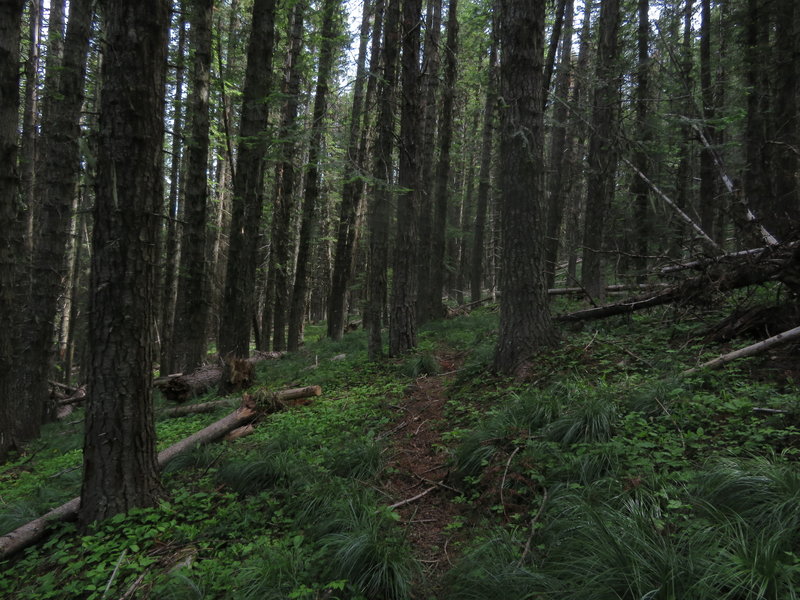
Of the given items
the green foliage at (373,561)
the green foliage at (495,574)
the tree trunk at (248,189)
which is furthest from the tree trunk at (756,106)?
the green foliage at (373,561)

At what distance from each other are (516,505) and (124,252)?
3756mm

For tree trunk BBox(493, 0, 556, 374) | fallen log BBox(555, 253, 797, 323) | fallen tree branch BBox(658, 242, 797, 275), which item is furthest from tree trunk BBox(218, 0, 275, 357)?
fallen tree branch BBox(658, 242, 797, 275)

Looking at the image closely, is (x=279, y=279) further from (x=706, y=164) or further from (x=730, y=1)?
(x=730, y=1)

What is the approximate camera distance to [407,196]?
8.90 metres

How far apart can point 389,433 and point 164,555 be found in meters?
2.61

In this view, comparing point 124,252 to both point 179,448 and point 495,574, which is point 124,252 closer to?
point 179,448

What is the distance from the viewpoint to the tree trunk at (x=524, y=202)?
6266 millimetres

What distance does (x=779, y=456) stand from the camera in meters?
3.02

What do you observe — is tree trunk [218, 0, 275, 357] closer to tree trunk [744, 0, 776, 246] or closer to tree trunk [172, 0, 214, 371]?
tree trunk [172, 0, 214, 371]

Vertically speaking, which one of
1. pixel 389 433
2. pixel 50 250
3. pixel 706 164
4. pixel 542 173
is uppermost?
pixel 706 164

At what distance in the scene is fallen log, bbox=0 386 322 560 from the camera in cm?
392

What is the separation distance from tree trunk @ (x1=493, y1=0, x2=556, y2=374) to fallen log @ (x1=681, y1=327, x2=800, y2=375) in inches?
76.9

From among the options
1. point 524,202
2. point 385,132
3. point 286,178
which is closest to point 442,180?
point 286,178

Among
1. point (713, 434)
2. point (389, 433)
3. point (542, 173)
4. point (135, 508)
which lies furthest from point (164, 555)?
point (542, 173)
